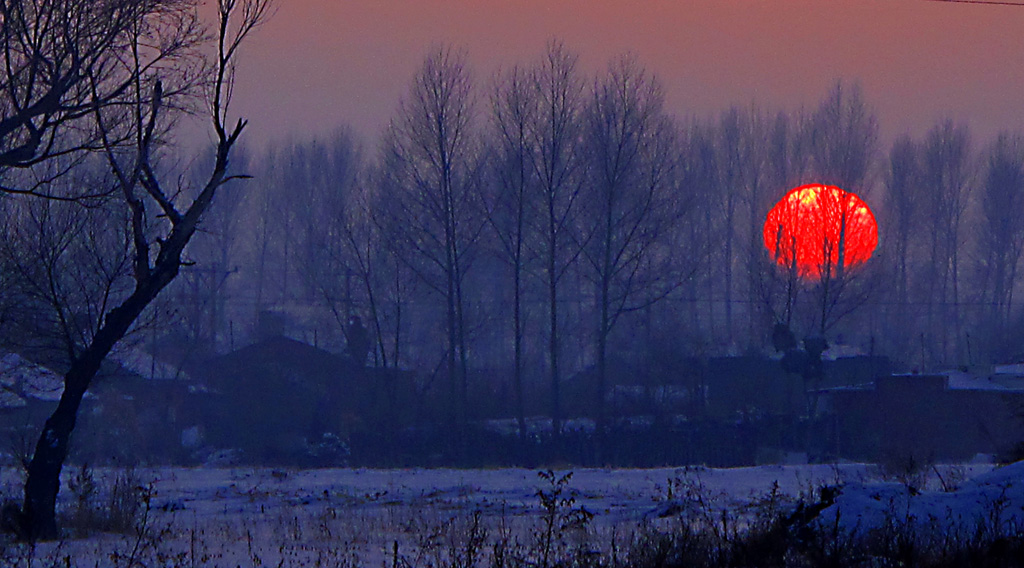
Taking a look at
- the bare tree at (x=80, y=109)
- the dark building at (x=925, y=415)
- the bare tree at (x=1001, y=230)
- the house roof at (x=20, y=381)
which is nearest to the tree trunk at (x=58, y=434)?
the bare tree at (x=80, y=109)

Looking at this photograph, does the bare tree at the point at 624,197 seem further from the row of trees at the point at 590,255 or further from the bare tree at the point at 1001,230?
the bare tree at the point at 1001,230

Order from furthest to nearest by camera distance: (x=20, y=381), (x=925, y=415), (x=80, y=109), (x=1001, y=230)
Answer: (x=1001, y=230) → (x=925, y=415) → (x=20, y=381) → (x=80, y=109)

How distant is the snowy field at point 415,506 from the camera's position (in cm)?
861

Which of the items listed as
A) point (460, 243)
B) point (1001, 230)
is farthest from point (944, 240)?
point (460, 243)

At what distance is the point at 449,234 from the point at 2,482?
26136 mm

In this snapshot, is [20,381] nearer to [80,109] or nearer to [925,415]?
[80,109]

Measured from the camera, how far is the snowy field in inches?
339

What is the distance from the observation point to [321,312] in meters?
62.5

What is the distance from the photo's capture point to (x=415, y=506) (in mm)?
14508

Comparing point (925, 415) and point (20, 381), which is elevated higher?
point (20, 381)

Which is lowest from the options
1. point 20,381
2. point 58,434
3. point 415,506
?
point 415,506

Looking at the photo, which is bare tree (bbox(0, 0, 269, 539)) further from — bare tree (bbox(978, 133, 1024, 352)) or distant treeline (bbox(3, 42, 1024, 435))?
→ bare tree (bbox(978, 133, 1024, 352))

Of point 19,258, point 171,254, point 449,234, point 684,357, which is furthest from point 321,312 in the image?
point 171,254

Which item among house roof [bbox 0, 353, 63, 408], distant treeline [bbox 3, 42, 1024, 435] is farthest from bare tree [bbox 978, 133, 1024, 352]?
house roof [bbox 0, 353, 63, 408]
